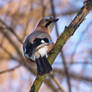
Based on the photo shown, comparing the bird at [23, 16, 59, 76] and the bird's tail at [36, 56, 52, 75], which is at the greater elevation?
the bird at [23, 16, 59, 76]

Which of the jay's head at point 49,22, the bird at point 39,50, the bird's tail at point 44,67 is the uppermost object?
the jay's head at point 49,22

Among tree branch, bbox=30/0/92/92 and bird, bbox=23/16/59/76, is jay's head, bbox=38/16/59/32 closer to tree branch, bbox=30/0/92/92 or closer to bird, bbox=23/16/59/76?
bird, bbox=23/16/59/76

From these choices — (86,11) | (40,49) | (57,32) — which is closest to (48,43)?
(40,49)

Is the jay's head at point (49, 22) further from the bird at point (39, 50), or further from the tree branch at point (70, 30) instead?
the tree branch at point (70, 30)

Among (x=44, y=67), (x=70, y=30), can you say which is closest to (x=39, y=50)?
(x=44, y=67)

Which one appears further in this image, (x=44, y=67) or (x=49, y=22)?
(x=49, y=22)

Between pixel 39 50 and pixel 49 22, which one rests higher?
pixel 49 22

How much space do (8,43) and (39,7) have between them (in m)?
0.71

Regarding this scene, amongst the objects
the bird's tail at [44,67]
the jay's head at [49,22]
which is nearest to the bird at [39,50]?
the bird's tail at [44,67]

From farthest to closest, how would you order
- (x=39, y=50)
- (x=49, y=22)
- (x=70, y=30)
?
1. (x=49, y=22)
2. (x=39, y=50)
3. (x=70, y=30)

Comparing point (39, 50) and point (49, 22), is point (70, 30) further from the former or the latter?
point (49, 22)

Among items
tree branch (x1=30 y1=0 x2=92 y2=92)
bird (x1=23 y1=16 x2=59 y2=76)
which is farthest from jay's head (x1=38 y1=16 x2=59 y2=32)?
tree branch (x1=30 y1=0 x2=92 y2=92)

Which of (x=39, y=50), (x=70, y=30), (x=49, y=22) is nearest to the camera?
(x=70, y=30)

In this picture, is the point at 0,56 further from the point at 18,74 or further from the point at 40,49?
the point at 40,49
